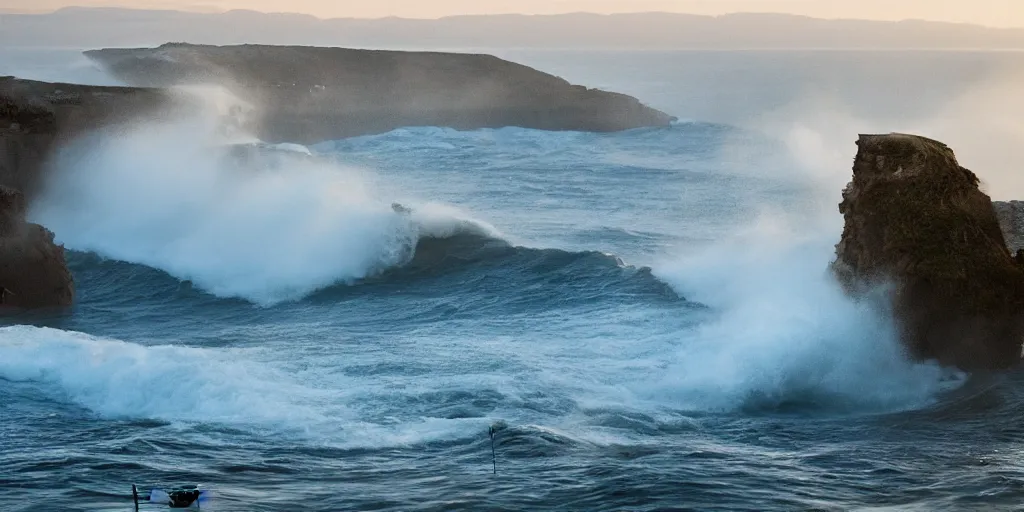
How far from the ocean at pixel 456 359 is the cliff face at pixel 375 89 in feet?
60.7

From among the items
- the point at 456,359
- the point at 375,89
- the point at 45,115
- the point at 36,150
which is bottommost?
the point at 456,359

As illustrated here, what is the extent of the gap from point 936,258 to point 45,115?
18.6 meters

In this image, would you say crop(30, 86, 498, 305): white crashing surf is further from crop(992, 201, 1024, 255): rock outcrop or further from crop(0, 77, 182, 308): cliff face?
crop(992, 201, 1024, 255): rock outcrop

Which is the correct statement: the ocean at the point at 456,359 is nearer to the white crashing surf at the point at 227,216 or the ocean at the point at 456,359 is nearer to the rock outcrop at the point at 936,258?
the white crashing surf at the point at 227,216

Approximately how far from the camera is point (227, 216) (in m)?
25.5

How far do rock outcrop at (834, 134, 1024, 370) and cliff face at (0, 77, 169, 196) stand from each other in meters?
16.6

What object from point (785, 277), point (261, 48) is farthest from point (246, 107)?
point (785, 277)

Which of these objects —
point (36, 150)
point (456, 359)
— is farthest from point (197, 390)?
point (36, 150)

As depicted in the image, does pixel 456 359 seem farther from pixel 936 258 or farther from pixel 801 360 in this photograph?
pixel 936 258

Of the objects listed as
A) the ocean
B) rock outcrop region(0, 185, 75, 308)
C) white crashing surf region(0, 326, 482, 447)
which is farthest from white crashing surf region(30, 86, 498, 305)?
white crashing surf region(0, 326, 482, 447)

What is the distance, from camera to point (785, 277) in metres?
17.8

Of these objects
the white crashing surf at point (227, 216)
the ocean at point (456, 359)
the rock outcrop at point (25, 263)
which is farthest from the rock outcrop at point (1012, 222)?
the rock outcrop at point (25, 263)

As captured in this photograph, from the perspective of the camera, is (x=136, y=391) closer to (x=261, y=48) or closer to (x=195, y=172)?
(x=195, y=172)

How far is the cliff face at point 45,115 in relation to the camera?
2528 cm
